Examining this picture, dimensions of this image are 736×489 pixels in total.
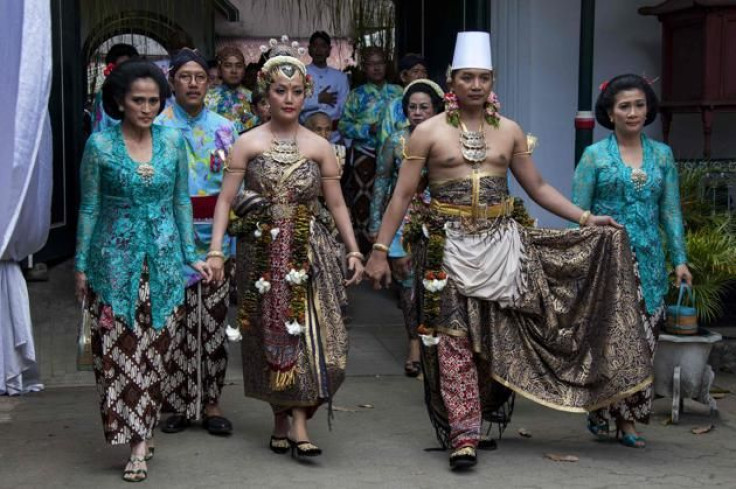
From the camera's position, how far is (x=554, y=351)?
21.0 ft

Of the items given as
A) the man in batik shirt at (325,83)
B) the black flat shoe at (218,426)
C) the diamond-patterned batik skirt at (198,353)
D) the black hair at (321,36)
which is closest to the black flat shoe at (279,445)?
the black flat shoe at (218,426)

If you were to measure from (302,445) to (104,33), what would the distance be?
5.39m

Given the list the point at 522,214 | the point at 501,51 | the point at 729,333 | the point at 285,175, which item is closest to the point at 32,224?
the point at 285,175

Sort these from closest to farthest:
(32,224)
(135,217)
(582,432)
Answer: (135,217) → (582,432) → (32,224)

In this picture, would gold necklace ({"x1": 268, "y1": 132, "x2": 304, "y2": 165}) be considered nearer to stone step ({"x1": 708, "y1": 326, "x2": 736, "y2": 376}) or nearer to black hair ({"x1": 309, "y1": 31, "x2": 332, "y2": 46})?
stone step ({"x1": 708, "y1": 326, "x2": 736, "y2": 376})

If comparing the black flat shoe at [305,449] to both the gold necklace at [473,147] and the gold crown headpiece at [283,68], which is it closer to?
the gold necklace at [473,147]

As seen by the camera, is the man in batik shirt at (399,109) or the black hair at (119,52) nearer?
the man in batik shirt at (399,109)

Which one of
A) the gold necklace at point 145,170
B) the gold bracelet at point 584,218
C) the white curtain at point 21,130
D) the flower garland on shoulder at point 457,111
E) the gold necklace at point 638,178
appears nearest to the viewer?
the gold necklace at point 145,170

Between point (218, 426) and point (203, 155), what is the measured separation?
1471 mm

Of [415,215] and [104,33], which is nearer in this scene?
[415,215]

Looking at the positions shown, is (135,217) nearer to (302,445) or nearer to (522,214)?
(302,445)

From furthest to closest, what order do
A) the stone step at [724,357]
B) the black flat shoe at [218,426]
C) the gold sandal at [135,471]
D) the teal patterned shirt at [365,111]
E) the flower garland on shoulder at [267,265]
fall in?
the teal patterned shirt at [365,111], the stone step at [724,357], the black flat shoe at [218,426], the flower garland on shoulder at [267,265], the gold sandal at [135,471]

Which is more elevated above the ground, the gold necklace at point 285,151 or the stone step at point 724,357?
the gold necklace at point 285,151

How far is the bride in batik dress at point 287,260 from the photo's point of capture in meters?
6.32
